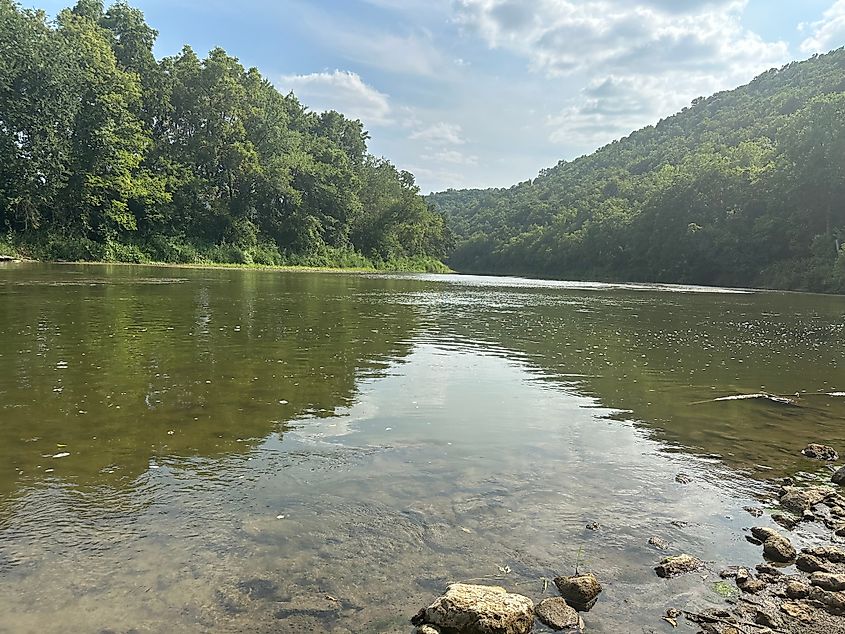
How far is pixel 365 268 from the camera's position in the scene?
82.9 metres

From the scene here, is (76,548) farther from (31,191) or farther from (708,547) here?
(31,191)

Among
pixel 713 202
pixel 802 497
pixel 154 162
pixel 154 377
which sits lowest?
pixel 802 497

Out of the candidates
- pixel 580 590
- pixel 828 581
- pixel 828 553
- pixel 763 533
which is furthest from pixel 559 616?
pixel 828 553

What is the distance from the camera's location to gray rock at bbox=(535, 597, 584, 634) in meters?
3.20

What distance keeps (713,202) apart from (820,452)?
80.0 meters

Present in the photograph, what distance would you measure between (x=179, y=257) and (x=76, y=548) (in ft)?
180

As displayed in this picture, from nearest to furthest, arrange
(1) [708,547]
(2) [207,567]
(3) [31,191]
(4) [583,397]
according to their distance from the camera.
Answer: (2) [207,567] → (1) [708,547] → (4) [583,397] → (3) [31,191]

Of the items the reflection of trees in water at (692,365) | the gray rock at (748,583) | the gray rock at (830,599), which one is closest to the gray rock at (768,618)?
the gray rock at (748,583)

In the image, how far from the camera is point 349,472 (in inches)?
208

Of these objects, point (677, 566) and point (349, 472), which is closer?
point (677, 566)

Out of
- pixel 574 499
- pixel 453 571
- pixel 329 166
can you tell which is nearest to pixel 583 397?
pixel 574 499

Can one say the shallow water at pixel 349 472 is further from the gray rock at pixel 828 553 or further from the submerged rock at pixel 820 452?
the gray rock at pixel 828 553

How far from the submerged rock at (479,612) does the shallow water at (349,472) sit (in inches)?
7.3

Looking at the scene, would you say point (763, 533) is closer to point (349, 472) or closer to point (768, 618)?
point (768, 618)
